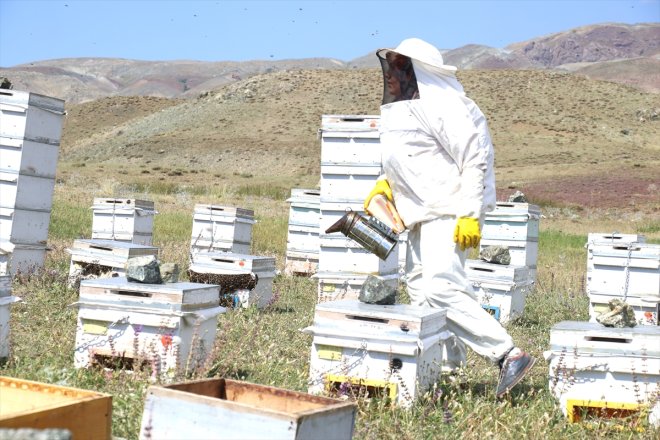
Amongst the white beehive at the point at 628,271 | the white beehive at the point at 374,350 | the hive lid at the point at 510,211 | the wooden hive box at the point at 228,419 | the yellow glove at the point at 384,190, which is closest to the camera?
the wooden hive box at the point at 228,419

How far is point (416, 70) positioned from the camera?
5660 mm

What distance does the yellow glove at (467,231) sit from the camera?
5.36 m

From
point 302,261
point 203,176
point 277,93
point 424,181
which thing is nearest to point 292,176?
point 203,176

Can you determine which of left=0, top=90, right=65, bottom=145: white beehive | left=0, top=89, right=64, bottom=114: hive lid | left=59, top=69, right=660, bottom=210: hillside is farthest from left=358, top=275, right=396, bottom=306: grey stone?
left=59, top=69, right=660, bottom=210: hillside

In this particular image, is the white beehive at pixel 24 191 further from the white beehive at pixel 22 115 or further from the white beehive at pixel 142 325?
the white beehive at pixel 142 325

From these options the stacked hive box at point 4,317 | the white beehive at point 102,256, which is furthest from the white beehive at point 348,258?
the stacked hive box at point 4,317

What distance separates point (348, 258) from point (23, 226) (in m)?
3.44

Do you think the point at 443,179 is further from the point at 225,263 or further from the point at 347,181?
the point at 225,263

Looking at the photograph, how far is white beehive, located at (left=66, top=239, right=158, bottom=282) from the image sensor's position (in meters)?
8.81

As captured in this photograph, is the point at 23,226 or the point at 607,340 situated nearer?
the point at 607,340

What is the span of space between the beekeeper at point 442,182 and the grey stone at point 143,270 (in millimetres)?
1624

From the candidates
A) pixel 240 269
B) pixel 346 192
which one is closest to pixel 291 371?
pixel 240 269

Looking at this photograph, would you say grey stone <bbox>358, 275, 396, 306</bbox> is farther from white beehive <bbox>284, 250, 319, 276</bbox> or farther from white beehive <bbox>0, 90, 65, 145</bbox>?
white beehive <bbox>284, 250, 319, 276</bbox>

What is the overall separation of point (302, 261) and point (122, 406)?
28.5 ft
